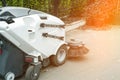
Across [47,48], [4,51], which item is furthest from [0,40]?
[47,48]

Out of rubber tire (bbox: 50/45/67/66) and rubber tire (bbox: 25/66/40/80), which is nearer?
rubber tire (bbox: 25/66/40/80)

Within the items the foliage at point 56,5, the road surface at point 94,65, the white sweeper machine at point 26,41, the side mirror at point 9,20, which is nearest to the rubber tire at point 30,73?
the white sweeper machine at point 26,41

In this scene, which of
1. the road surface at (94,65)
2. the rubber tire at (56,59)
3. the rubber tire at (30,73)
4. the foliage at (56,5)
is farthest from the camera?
the foliage at (56,5)

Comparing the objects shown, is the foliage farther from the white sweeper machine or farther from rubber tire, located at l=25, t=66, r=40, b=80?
rubber tire, located at l=25, t=66, r=40, b=80

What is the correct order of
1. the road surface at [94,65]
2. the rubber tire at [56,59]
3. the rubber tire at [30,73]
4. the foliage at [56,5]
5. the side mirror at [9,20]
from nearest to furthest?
the side mirror at [9,20], the rubber tire at [30,73], the road surface at [94,65], the rubber tire at [56,59], the foliage at [56,5]

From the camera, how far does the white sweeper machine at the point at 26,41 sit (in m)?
5.43

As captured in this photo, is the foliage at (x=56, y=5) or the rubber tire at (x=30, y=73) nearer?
the rubber tire at (x=30, y=73)

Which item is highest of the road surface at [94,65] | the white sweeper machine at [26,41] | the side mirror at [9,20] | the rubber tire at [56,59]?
the side mirror at [9,20]

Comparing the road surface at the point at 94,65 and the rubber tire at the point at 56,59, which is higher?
the rubber tire at the point at 56,59

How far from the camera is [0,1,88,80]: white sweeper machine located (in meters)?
5.43

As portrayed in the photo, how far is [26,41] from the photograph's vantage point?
5629mm

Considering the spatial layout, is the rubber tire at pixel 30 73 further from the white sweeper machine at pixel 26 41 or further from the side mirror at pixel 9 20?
the side mirror at pixel 9 20

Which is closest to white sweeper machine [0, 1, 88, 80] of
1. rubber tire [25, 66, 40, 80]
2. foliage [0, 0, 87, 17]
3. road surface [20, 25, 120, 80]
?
rubber tire [25, 66, 40, 80]

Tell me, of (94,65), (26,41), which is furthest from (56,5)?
(26,41)
